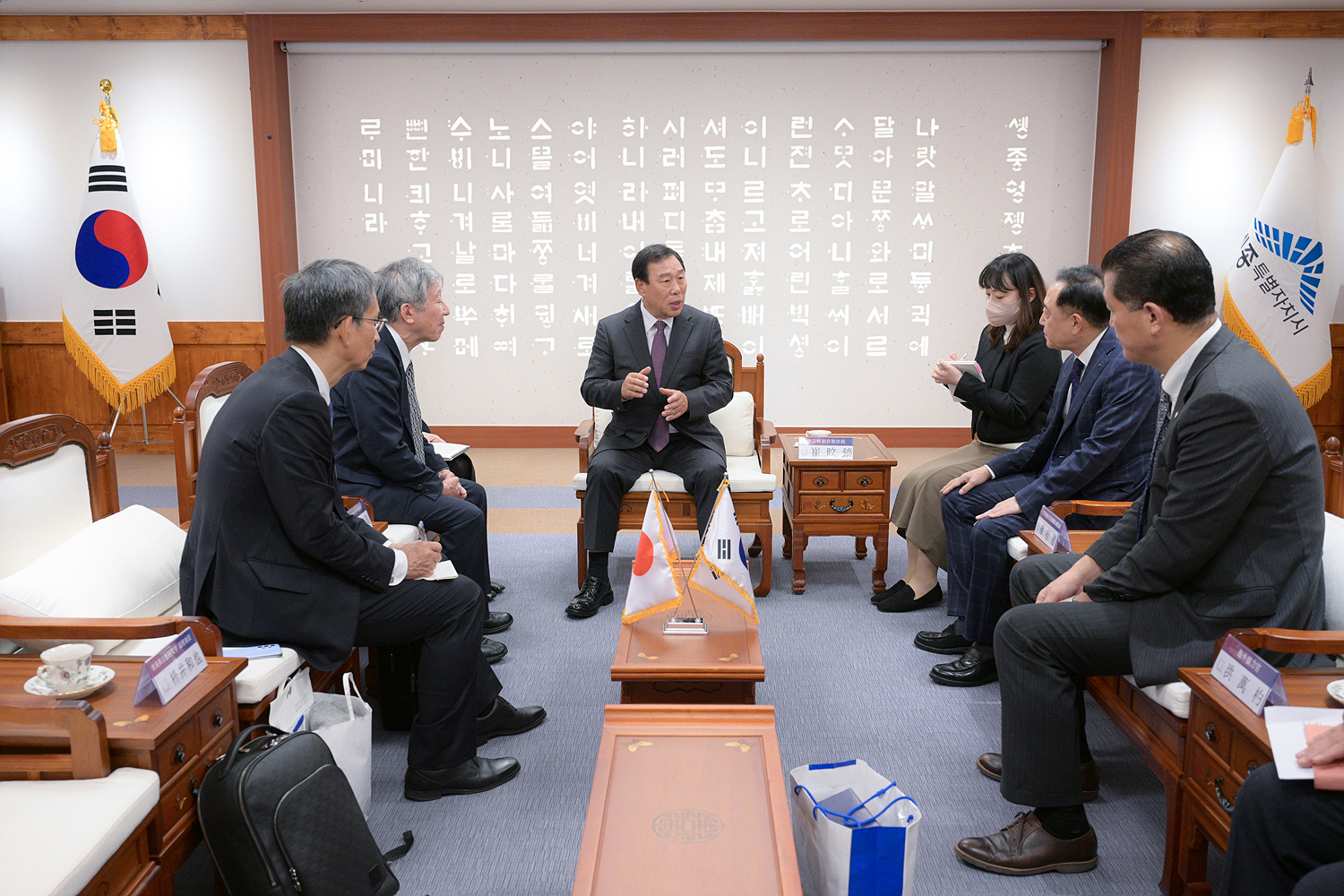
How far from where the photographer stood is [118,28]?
18.9 feet

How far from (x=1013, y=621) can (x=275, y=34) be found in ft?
18.3

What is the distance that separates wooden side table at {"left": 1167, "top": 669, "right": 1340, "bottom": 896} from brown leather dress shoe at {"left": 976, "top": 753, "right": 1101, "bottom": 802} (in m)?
0.40

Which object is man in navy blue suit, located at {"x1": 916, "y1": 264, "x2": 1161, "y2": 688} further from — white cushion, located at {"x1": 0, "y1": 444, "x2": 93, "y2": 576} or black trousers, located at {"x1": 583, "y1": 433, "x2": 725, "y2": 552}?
white cushion, located at {"x1": 0, "y1": 444, "x2": 93, "y2": 576}

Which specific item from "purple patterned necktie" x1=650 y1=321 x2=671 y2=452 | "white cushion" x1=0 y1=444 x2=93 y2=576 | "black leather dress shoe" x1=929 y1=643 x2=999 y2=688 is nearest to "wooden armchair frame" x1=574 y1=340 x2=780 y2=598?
"purple patterned necktie" x1=650 y1=321 x2=671 y2=452

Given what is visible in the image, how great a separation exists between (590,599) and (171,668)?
1.93 metres

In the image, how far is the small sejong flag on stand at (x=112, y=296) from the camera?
566cm

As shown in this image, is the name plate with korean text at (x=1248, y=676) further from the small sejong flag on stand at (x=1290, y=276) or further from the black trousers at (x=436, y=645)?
the small sejong flag on stand at (x=1290, y=276)

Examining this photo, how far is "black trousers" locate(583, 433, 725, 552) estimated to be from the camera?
3596mm

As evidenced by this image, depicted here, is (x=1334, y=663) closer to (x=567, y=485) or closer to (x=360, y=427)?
(x=360, y=427)

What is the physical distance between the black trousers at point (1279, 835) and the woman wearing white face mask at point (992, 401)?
1946mm

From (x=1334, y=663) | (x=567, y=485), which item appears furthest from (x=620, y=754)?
(x=567, y=485)

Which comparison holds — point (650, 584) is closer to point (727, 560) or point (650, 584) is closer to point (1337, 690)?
point (727, 560)

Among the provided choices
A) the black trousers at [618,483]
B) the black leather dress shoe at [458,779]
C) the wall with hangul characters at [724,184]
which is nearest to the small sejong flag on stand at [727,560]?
the black leather dress shoe at [458,779]

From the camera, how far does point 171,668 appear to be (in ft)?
5.67
